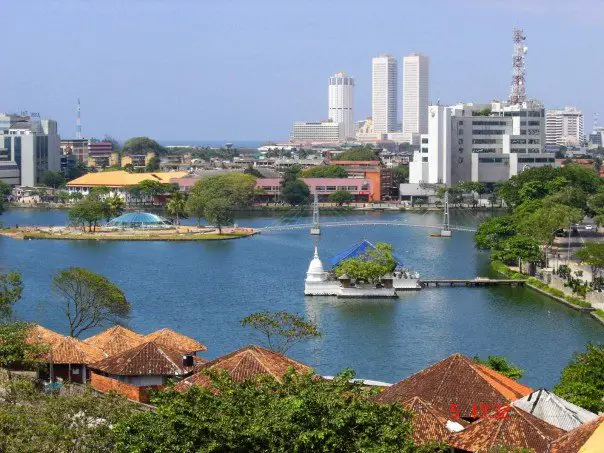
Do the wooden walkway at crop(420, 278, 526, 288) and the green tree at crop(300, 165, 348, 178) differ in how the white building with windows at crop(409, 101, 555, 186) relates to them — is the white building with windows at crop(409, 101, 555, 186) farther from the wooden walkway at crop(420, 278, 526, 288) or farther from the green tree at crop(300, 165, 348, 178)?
the wooden walkway at crop(420, 278, 526, 288)

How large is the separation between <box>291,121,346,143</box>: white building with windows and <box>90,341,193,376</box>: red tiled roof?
116 metres

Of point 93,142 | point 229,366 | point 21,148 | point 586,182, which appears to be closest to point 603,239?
point 586,182

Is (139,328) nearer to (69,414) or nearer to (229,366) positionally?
(229,366)

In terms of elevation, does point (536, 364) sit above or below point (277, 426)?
below

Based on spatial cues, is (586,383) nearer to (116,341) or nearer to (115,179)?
(116,341)

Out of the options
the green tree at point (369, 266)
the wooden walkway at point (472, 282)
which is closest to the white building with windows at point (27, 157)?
the wooden walkway at point (472, 282)

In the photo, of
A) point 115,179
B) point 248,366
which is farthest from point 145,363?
point 115,179

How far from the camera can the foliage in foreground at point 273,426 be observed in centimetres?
888

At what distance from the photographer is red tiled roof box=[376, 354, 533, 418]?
12.5 metres

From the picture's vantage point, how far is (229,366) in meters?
13.0

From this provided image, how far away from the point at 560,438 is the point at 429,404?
147cm

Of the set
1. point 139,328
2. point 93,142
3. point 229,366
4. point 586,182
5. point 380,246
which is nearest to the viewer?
point 229,366

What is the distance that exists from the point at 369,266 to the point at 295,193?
93.2ft

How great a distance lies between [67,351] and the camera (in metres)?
15.0
